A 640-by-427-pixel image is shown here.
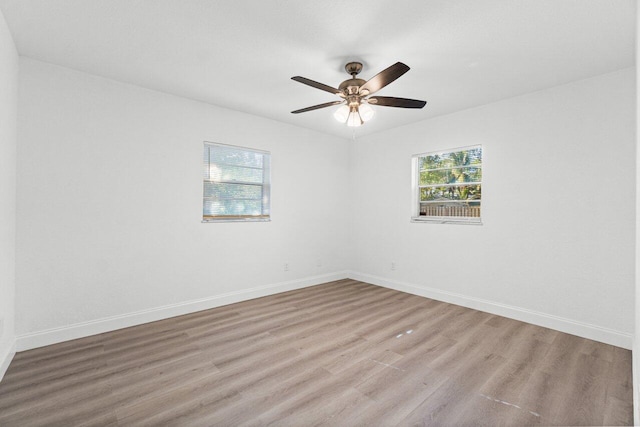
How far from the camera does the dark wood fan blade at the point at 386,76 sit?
2102 millimetres

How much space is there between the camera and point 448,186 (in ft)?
14.0

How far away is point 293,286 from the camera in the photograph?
471 centimetres

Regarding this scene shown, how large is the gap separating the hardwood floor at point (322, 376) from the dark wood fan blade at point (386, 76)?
90.0 inches

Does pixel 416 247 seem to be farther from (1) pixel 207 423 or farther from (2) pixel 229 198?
(1) pixel 207 423

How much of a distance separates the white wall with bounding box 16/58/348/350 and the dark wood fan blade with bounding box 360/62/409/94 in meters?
2.23

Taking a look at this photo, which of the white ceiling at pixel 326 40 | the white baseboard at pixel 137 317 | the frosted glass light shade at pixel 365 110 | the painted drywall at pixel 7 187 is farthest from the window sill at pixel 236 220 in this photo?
the frosted glass light shade at pixel 365 110

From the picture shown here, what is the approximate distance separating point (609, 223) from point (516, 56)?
6.06ft

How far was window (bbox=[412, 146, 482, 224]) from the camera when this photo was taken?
12.9 ft

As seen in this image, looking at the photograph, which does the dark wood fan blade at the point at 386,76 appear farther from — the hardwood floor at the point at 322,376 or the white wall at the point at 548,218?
the hardwood floor at the point at 322,376

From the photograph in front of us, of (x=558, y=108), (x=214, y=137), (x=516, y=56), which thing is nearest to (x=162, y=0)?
(x=214, y=137)

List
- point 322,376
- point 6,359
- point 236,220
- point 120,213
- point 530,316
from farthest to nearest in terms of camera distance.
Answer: point 236,220 < point 530,316 < point 120,213 < point 6,359 < point 322,376

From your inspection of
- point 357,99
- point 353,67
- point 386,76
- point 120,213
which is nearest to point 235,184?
point 120,213

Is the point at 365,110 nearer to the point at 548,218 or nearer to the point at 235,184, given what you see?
the point at 235,184

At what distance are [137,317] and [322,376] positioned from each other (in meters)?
2.26
